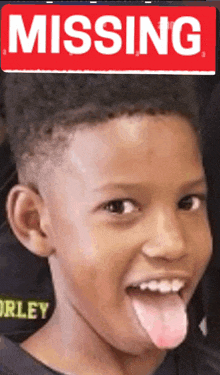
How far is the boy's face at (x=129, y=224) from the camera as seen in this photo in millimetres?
563

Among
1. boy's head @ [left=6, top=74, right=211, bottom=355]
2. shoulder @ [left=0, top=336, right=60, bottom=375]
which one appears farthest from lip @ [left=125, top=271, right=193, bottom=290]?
shoulder @ [left=0, top=336, right=60, bottom=375]

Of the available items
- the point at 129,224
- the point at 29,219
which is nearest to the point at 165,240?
the point at 129,224

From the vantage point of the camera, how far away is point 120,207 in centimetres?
57

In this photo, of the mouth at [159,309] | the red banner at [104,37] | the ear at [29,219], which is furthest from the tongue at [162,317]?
the red banner at [104,37]

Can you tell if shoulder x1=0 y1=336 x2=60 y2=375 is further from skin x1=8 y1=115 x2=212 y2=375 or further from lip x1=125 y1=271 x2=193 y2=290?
lip x1=125 y1=271 x2=193 y2=290

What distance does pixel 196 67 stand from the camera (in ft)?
1.97

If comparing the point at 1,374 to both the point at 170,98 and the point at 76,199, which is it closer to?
the point at 76,199

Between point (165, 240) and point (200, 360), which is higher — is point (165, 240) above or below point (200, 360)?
above

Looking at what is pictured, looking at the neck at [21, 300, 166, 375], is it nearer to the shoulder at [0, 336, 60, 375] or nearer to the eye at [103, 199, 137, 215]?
the shoulder at [0, 336, 60, 375]

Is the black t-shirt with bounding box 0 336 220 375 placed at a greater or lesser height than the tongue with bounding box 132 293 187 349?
lesser

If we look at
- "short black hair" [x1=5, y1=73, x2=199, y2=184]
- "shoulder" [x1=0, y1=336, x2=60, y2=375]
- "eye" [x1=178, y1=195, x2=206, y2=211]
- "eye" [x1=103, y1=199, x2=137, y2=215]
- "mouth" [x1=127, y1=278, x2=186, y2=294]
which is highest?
"short black hair" [x1=5, y1=73, x2=199, y2=184]

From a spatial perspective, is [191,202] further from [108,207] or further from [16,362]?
[16,362]

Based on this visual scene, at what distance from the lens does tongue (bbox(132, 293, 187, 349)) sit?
58 centimetres

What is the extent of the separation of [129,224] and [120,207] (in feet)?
0.06
